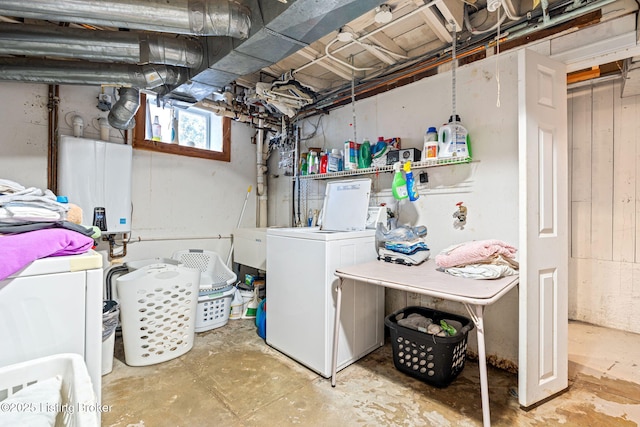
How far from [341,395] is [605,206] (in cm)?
289

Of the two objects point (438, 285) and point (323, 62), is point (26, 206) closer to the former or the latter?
point (438, 285)

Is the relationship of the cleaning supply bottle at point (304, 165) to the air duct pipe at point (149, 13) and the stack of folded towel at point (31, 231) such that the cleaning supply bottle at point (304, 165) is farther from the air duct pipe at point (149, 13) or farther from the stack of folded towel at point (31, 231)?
the stack of folded towel at point (31, 231)

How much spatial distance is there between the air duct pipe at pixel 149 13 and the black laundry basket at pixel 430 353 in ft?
6.60

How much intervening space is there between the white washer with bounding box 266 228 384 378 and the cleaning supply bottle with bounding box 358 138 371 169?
2.18 ft

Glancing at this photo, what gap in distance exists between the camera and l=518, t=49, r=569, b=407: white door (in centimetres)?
158

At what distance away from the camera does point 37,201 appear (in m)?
1.12

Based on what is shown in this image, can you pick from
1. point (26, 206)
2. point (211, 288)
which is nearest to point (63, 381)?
point (26, 206)

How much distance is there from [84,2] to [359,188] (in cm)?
204

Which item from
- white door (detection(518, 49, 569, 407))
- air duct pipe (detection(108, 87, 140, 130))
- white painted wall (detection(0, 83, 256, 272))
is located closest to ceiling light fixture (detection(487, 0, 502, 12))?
white door (detection(518, 49, 569, 407))

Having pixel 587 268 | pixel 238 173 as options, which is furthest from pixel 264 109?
pixel 587 268

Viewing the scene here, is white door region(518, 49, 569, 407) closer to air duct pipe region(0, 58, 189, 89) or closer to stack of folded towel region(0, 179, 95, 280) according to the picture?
stack of folded towel region(0, 179, 95, 280)

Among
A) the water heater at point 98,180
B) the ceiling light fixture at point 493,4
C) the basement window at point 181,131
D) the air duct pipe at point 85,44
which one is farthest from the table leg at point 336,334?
the basement window at point 181,131

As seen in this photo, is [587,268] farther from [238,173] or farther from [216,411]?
[238,173]

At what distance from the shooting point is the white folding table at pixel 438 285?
4.23 ft
